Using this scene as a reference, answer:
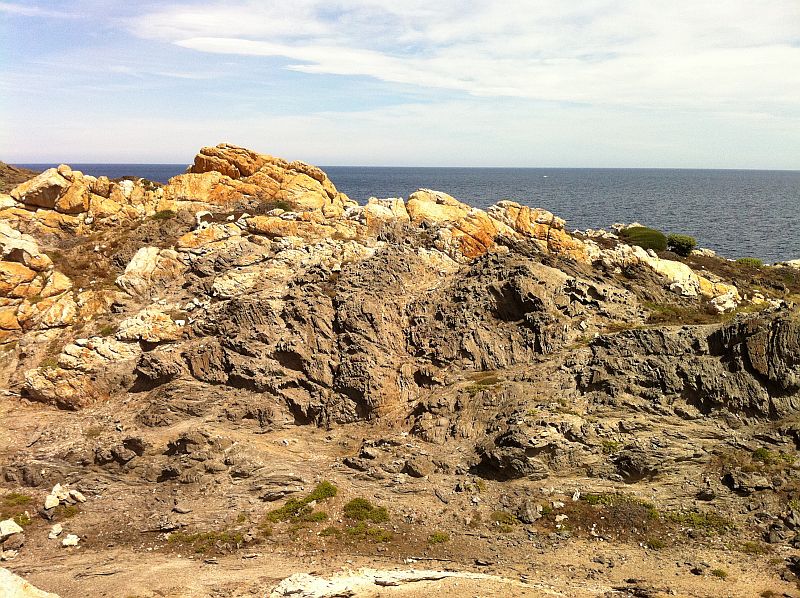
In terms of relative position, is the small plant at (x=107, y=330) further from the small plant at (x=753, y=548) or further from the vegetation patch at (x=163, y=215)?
the small plant at (x=753, y=548)

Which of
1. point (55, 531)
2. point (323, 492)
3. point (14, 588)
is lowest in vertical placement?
point (55, 531)

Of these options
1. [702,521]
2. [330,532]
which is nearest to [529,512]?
[702,521]

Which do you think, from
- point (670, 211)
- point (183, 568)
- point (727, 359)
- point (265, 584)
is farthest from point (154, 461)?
point (670, 211)

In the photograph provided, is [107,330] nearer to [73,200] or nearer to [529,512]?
[73,200]

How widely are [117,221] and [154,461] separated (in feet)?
79.0

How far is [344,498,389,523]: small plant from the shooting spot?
2109 cm

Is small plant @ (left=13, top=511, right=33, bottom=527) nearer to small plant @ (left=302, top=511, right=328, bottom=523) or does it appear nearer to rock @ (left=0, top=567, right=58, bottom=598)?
small plant @ (left=302, top=511, right=328, bottom=523)

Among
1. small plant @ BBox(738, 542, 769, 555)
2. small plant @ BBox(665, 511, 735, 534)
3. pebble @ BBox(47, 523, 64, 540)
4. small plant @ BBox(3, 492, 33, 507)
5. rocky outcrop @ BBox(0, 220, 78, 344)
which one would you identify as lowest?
pebble @ BBox(47, 523, 64, 540)

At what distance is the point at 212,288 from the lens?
32.6m

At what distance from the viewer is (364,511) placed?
21375 millimetres

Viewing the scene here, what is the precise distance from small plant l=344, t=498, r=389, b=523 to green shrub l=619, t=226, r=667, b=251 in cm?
3824

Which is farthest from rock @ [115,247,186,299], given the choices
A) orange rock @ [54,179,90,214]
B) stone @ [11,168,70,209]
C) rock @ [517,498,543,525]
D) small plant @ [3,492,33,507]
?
rock @ [517,498,543,525]

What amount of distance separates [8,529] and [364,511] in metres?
15.0

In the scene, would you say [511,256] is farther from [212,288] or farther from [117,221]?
[117,221]
